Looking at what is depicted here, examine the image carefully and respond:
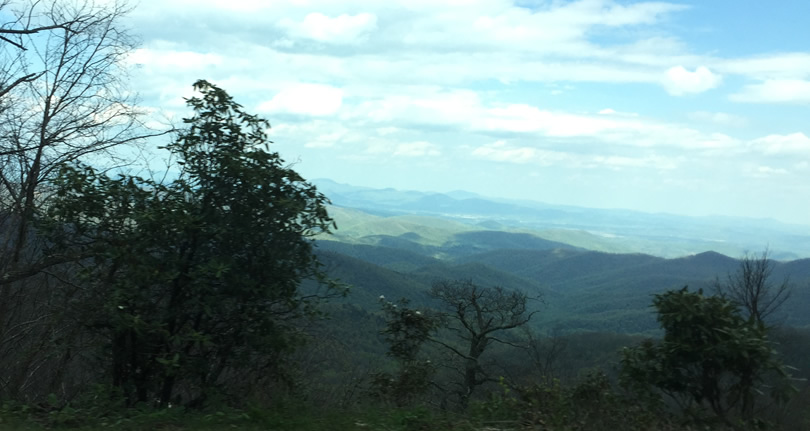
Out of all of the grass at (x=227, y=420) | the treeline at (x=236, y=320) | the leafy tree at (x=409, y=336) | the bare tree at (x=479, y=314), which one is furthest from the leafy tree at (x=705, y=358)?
the bare tree at (x=479, y=314)

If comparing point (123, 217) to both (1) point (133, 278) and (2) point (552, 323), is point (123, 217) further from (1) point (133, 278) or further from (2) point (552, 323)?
→ (2) point (552, 323)

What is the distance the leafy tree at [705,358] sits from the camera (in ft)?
22.5

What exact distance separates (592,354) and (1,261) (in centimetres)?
4515

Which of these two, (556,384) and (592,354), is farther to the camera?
(592,354)

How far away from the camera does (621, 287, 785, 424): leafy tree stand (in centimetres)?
687

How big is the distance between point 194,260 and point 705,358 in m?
6.20

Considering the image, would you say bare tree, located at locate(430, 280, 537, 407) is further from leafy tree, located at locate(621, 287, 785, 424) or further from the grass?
the grass

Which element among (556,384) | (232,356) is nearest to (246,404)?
(232,356)

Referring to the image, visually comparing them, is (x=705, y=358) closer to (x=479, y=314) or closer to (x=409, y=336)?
(x=409, y=336)

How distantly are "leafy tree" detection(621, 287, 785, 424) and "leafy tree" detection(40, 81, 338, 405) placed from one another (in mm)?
4160

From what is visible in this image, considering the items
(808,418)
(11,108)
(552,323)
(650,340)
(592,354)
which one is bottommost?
(552,323)

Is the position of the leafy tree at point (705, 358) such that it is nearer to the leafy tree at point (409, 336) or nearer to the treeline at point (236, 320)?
the treeline at point (236, 320)

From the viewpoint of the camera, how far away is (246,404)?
22.4 feet

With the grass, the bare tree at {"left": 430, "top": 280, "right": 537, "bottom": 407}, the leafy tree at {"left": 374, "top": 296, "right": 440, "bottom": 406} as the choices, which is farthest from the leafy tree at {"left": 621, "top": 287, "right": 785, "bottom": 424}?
the bare tree at {"left": 430, "top": 280, "right": 537, "bottom": 407}
